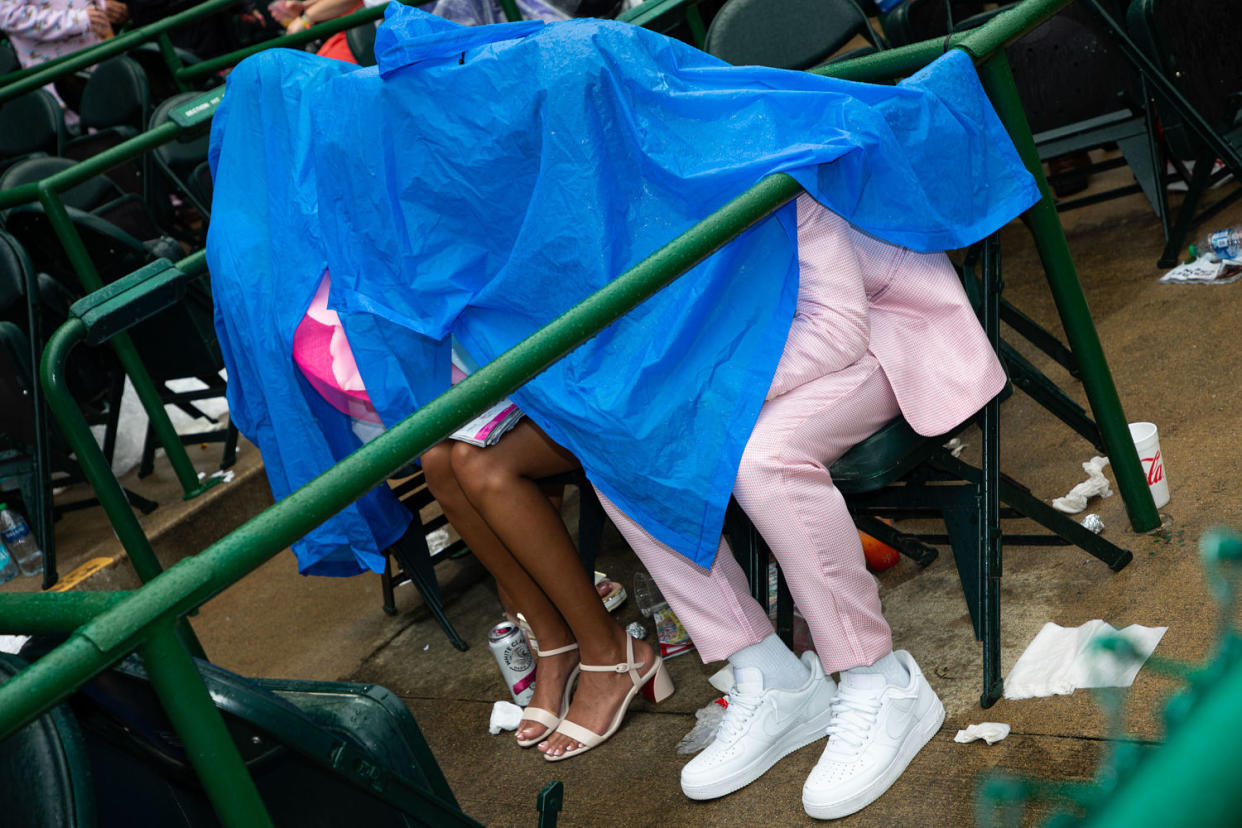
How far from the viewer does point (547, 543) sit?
2.54m

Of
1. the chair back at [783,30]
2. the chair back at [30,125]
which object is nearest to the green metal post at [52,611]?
the chair back at [783,30]

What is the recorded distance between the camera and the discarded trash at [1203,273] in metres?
3.36

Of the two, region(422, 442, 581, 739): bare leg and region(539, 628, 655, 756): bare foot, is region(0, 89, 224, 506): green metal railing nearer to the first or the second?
region(422, 442, 581, 739): bare leg

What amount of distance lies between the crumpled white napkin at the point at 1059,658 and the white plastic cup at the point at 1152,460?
38 centimetres

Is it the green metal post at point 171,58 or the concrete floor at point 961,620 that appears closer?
the concrete floor at point 961,620

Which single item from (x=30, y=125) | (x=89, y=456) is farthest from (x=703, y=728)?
(x=30, y=125)

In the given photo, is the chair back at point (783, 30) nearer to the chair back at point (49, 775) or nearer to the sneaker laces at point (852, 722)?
the sneaker laces at point (852, 722)

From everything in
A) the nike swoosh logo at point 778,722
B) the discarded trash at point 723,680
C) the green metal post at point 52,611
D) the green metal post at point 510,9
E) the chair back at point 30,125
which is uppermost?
the green metal post at point 510,9

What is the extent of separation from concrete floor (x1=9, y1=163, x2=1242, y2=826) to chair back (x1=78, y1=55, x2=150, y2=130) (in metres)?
3.46

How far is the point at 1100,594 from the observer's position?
236 centimetres

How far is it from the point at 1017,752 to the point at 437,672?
1.62 m

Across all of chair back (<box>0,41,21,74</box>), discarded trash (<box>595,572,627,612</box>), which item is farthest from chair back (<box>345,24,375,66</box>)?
chair back (<box>0,41,21,74</box>)

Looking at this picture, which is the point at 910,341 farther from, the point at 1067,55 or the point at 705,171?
the point at 1067,55

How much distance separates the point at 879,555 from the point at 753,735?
2.42 feet
